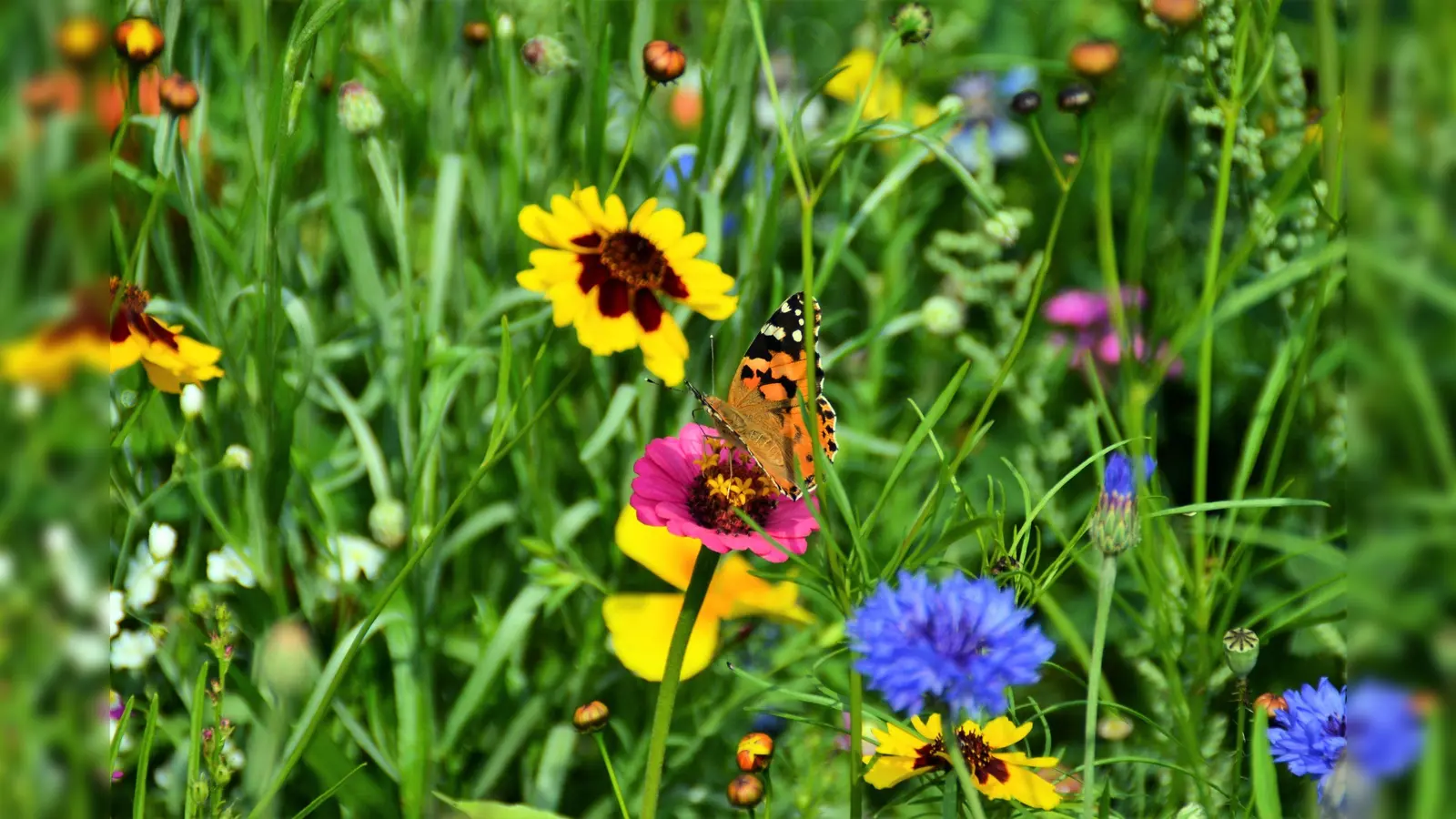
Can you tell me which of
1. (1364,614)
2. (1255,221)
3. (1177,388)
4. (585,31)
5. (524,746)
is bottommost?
(524,746)

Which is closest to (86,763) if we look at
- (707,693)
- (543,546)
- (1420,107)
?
(543,546)

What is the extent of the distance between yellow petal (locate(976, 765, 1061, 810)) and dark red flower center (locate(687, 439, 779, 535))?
173 millimetres

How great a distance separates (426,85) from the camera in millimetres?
1022

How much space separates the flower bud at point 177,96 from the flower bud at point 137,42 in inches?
0.8

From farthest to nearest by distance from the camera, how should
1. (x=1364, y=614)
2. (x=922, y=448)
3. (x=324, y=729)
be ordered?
(x=922, y=448) < (x=324, y=729) < (x=1364, y=614)

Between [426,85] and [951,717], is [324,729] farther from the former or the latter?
[426,85]

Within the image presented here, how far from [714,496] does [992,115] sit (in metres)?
0.90

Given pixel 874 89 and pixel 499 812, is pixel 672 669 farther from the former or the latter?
pixel 874 89

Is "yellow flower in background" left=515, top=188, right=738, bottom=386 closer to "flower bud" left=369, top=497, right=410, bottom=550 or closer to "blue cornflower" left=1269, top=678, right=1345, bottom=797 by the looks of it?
"flower bud" left=369, top=497, right=410, bottom=550

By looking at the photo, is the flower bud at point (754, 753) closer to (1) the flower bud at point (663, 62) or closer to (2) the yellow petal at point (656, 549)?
(2) the yellow petal at point (656, 549)

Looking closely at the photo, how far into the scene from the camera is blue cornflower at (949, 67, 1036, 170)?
1.32 metres

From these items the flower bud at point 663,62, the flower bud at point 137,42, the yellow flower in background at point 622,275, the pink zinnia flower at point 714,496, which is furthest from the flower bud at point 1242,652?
the flower bud at point 137,42

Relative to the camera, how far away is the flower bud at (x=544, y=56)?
842mm

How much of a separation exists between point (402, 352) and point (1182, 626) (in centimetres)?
56
